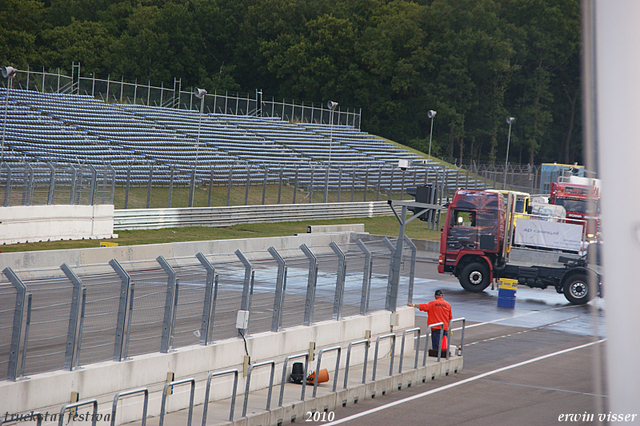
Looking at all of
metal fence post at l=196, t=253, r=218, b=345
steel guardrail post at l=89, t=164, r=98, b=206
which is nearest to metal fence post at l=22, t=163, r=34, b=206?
steel guardrail post at l=89, t=164, r=98, b=206

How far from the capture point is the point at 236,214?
3356cm

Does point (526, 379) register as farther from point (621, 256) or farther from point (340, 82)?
point (340, 82)

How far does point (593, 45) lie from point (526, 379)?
11.7m

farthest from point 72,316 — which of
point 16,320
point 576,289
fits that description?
point 576,289

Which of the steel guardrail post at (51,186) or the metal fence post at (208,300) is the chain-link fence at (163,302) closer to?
the metal fence post at (208,300)

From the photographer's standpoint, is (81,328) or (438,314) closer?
(81,328)

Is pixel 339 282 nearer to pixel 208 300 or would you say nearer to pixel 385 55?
pixel 208 300

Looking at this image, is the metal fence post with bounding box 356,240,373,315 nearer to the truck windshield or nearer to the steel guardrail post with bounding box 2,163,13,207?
the steel guardrail post with bounding box 2,163,13,207

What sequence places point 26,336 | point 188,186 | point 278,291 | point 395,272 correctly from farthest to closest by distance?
point 188,186, point 395,272, point 278,291, point 26,336

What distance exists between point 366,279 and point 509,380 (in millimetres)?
3026

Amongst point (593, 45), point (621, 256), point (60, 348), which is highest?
point (593, 45)

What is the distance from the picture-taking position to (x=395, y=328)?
46.4 ft

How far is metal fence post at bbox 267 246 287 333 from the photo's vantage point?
35.6 ft

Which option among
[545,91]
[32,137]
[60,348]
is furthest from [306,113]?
[60,348]
